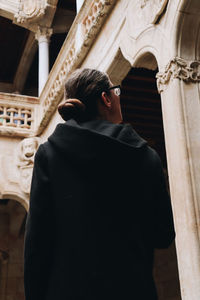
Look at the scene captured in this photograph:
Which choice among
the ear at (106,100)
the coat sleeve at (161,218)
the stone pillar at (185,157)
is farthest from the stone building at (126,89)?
the ear at (106,100)

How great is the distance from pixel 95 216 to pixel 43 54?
30.7 feet

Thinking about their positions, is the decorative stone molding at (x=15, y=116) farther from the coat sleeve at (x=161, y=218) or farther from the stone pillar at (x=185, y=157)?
the coat sleeve at (x=161, y=218)

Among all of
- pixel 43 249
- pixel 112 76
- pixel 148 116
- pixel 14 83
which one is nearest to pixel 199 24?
pixel 112 76

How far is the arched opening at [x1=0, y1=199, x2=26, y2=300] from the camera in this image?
1127cm

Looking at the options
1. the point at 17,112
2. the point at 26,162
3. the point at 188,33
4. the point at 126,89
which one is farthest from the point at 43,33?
the point at 188,33

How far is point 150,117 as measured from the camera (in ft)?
24.9

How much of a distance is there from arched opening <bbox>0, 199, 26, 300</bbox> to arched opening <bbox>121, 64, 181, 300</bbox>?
3.83 metres

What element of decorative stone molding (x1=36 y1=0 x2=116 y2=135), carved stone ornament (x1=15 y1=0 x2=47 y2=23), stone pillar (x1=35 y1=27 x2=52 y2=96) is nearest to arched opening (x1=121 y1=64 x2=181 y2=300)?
decorative stone molding (x1=36 y1=0 x2=116 y2=135)

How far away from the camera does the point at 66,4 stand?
12.2 metres

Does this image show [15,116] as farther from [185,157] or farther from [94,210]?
[94,210]

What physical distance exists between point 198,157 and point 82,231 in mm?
2404

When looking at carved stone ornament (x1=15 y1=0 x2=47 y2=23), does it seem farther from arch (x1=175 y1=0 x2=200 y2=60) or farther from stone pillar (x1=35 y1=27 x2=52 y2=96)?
arch (x1=175 y1=0 x2=200 y2=60)

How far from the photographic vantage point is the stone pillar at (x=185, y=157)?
3211 millimetres

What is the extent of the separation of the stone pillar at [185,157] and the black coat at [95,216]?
1.97m
